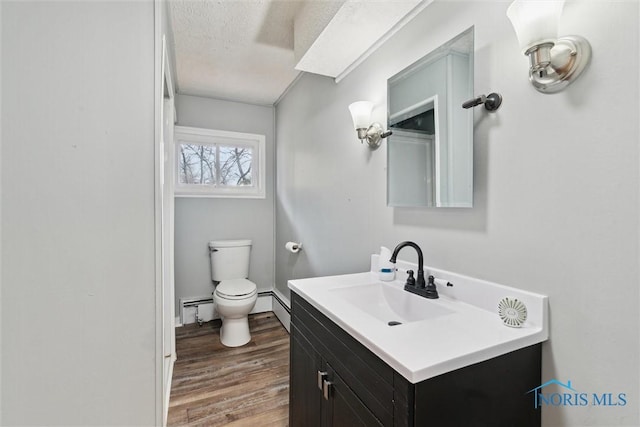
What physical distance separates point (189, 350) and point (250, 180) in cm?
175

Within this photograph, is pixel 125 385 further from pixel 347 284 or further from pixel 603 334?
pixel 603 334

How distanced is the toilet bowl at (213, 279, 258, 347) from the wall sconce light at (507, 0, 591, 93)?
92.8 inches

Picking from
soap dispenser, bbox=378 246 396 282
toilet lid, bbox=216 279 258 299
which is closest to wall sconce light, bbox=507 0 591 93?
soap dispenser, bbox=378 246 396 282

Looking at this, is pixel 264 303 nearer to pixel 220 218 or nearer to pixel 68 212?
pixel 220 218

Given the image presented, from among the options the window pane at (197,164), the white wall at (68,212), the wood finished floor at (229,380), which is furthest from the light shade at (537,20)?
the window pane at (197,164)

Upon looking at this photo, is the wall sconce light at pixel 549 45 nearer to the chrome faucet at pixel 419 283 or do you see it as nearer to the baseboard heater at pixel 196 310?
the chrome faucet at pixel 419 283

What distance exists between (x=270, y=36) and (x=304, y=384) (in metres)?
2.07

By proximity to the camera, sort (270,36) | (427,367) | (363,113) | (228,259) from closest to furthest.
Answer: (427,367), (363,113), (270,36), (228,259)

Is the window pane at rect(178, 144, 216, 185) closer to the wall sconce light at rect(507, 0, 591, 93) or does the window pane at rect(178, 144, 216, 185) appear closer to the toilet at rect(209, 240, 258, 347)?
the toilet at rect(209, 240, 258, 347)

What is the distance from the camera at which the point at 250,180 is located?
3.27 metres

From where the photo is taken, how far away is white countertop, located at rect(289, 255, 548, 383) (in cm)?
73

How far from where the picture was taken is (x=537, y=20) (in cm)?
80

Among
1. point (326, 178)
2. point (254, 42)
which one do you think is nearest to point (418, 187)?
point (326, 178)

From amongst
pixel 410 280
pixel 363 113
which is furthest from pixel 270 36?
pixel 410 280
